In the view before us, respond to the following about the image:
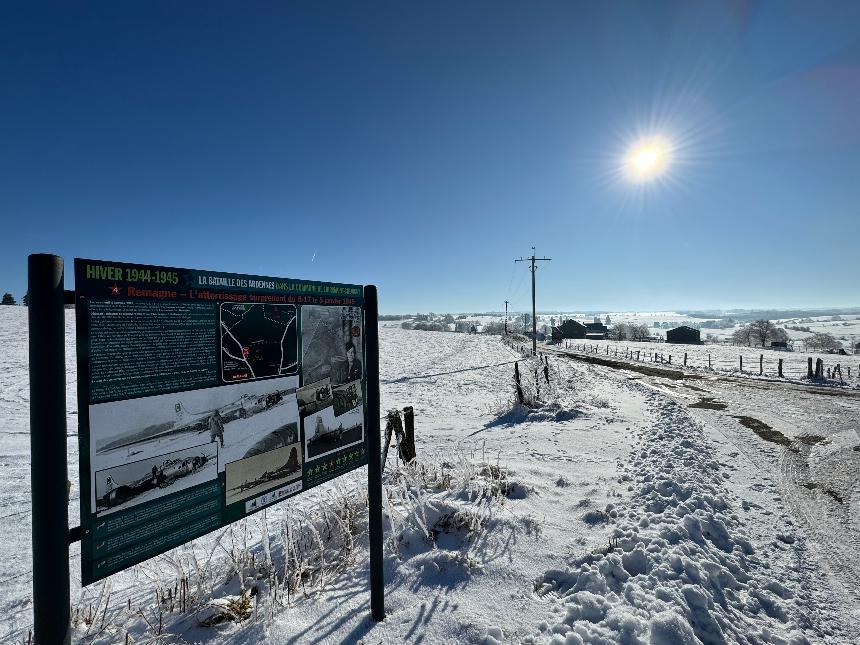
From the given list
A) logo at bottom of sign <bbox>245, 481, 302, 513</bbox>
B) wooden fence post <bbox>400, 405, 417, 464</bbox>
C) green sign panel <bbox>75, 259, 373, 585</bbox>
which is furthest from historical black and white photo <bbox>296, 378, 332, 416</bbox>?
wooden fence post <bbox>400, 405, 417, 464</bbox>

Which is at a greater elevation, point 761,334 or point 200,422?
point 200,422

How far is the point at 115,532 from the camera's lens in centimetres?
212

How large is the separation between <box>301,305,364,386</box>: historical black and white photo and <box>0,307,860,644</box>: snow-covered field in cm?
179

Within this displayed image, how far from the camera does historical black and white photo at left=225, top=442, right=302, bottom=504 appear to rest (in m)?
2.66

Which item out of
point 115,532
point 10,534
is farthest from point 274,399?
point 10,534

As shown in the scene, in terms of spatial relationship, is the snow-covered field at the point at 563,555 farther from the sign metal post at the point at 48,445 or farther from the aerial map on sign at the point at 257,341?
the aerial map on sign at the point at 257,341

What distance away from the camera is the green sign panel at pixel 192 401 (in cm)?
206

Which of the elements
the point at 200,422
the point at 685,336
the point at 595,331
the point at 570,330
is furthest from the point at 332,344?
the point at 595,331

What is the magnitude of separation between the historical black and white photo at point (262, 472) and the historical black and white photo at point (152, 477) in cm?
16

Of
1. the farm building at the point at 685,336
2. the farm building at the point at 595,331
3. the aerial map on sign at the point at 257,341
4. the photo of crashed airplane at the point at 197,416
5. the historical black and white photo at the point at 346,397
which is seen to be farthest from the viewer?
the farm building at the point at 595,331

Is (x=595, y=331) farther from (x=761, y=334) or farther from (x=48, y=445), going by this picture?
(x=48, y=445)

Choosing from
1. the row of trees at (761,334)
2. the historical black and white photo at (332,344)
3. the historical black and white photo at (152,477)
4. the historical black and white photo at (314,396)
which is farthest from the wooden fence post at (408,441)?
the row of trees at (761,334)

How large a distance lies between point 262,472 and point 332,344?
43.8 inches

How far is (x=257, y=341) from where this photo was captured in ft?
9.24
